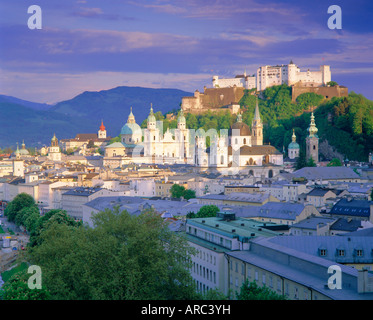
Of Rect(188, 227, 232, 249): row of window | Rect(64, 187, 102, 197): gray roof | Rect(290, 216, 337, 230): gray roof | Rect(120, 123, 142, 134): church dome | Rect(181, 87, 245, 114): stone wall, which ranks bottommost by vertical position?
Rect(290, 216, 337, 230): gray roof

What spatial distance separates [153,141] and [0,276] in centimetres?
6662

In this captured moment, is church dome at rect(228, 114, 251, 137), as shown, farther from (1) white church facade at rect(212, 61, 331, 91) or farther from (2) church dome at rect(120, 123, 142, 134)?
(2) church dome at rect(120, 123, 142, 134)

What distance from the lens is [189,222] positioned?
29.5 meters

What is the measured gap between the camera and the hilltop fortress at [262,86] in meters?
99.9

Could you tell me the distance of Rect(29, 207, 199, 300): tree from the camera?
61.4ft

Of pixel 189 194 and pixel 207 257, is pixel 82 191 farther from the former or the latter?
pixel 207 257

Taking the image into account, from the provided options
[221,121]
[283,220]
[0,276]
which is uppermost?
[221,121]

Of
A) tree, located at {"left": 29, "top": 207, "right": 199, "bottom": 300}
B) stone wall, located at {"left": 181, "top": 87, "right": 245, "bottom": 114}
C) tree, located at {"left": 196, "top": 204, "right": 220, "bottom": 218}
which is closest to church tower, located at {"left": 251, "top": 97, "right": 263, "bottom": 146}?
stone wall, located at {"left": 181, "top": 87, "right": 245, "bottom": 114}

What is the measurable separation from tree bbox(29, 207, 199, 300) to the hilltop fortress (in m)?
80.5

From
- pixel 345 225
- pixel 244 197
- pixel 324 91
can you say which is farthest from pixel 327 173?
pixel 345 225

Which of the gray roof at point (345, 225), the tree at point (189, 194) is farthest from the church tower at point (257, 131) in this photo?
the gray roof at point (345, 225)
